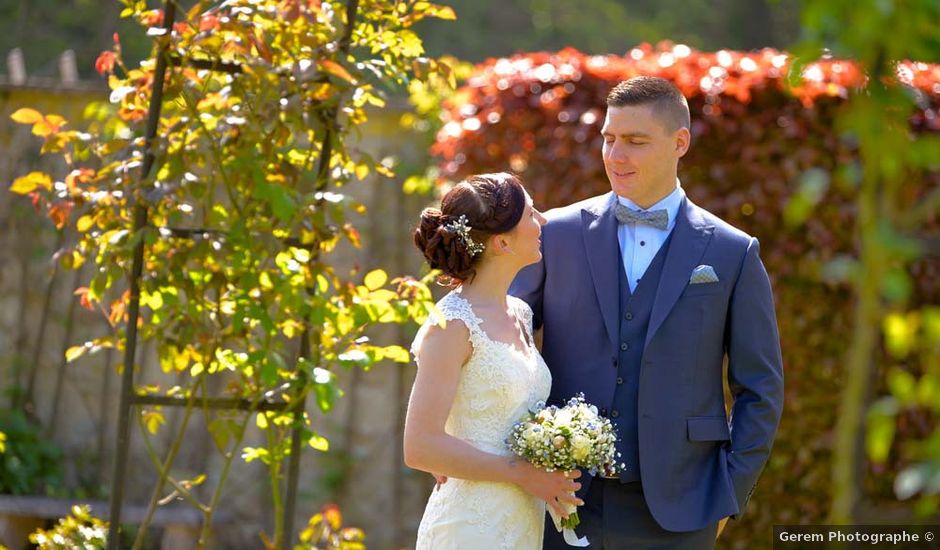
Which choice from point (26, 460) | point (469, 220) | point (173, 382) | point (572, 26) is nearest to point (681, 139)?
point (469, 220)

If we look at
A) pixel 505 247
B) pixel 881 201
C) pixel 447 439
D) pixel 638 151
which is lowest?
pixel 447 439

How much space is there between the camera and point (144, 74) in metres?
3.49

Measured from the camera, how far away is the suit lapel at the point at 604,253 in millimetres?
3079

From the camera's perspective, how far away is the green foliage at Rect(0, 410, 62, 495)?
5.78m

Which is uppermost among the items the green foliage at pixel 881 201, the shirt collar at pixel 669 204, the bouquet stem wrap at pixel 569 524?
the green foliage at pixel 881 201

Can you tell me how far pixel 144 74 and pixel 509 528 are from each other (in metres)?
1.70

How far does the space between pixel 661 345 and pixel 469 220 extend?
1.93 feet

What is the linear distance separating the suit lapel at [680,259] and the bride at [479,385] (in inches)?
13.3

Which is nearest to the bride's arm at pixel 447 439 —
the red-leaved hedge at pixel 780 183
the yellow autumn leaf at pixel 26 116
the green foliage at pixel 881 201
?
the yellow autumn leaf at pixel 26 116

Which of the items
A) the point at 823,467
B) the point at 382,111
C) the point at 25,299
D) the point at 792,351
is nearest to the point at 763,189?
the point at 792,351

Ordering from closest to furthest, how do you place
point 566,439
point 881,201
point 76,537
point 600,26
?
1. point 881,201
2. point 566,439
3. point 76,537
4. point 600,26

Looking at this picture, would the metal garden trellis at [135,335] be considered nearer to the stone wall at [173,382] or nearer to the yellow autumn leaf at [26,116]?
the yellow autumn leaf at [26,116]

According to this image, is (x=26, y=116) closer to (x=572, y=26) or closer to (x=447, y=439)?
(x=447, y=439)

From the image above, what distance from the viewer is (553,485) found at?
2793 mm
